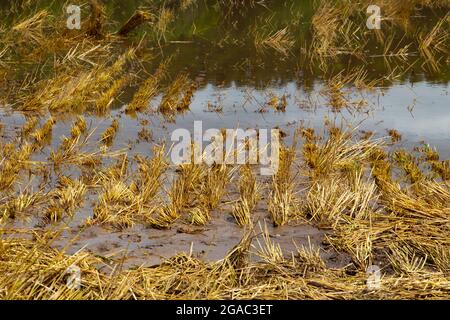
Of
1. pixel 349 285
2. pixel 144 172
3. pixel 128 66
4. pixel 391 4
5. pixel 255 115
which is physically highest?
pixel 391 4

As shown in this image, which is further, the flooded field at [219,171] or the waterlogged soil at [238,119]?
the waterlogged soil at [238,119]

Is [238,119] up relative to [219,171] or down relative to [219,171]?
up

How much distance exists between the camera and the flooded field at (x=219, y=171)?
14.2 feet

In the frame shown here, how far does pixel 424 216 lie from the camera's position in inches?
211

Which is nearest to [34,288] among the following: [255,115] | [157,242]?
[157,242]

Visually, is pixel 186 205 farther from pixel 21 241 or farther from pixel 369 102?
pixel 369 102

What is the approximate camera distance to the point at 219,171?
6465 mm

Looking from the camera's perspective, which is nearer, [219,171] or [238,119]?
[219,171]

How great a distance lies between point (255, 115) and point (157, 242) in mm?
4464

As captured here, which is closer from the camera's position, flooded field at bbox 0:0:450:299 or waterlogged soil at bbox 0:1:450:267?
flooded field at bbox 0:0:450:299

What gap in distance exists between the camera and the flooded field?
4.34 meters

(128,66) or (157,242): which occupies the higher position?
(128,66)
